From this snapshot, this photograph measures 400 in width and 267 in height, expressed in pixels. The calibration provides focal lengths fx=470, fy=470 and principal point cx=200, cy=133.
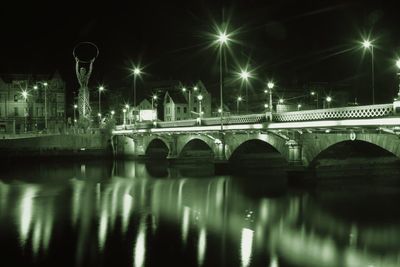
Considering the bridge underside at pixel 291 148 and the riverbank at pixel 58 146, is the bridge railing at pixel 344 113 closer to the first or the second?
the bridge underside at pixel 291 148

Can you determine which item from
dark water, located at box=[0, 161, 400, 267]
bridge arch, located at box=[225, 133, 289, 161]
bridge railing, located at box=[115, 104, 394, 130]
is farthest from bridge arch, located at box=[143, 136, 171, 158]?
dark water, located at box=[0, 161, 400, 267]

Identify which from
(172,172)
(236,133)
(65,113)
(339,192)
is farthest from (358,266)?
(65,113)

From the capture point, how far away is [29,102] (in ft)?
350

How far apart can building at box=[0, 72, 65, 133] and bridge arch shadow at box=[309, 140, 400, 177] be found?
7236 centimetres

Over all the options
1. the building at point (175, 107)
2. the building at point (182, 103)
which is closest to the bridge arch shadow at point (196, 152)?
the building at point (182, 103)

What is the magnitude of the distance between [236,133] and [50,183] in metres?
20.2

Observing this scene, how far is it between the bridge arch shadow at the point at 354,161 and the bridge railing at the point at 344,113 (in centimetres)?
412

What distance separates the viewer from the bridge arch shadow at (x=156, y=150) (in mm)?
80812

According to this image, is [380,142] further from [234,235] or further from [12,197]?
[12,197]

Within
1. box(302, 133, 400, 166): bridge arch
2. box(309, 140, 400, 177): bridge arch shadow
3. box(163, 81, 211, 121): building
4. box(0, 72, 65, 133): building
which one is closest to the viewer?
box(302, 133, 400, 166): bridge arch

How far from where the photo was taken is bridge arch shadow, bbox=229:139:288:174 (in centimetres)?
5922

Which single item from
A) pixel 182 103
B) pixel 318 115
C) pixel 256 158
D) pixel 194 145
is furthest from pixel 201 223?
pixel 182 103

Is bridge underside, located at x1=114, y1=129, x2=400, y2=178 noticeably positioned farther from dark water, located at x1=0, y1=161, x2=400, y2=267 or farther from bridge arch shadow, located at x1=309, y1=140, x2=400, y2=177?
dark water, located at x1=0, y1=161, x2=400, y2=267

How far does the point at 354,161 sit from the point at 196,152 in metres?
31.7
